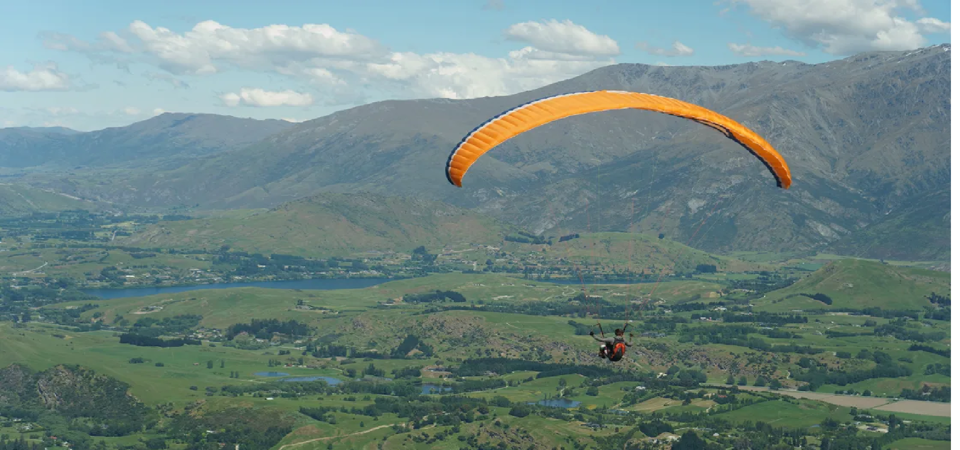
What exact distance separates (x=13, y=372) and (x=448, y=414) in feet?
266

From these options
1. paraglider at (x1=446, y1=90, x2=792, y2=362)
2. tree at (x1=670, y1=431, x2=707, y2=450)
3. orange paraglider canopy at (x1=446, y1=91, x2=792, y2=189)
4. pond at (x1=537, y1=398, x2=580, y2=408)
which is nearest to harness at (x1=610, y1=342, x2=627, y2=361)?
paraglider at (x1=446, y1=90, x2=792, y2=362)

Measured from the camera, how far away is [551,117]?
61.6 meters

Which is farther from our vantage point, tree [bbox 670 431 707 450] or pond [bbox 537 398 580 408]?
pond [bbox 537 398 580 408]

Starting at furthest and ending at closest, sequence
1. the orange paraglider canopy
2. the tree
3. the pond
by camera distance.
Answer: the pond
the tree
the orange paraglider canopy

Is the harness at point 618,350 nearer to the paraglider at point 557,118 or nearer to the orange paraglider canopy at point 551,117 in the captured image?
the paraglider at point 557,118

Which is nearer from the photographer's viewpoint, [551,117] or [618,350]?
[551,117]

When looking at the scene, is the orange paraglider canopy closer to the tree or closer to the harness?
the harness

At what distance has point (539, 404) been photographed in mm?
191750

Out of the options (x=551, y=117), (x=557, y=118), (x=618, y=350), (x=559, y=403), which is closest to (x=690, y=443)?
(x=559, y=403)

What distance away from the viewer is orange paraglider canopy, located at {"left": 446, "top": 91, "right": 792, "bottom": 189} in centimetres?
6112

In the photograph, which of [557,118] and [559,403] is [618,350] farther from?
[559,403]

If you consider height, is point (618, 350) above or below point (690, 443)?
above

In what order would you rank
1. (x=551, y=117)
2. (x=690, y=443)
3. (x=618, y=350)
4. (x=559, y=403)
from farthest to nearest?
(x=559, y=403)
(x=690, y=443)
(x=618, y=350)
(x=551, y=117)

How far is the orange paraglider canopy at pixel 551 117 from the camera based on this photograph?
61.1 meters
